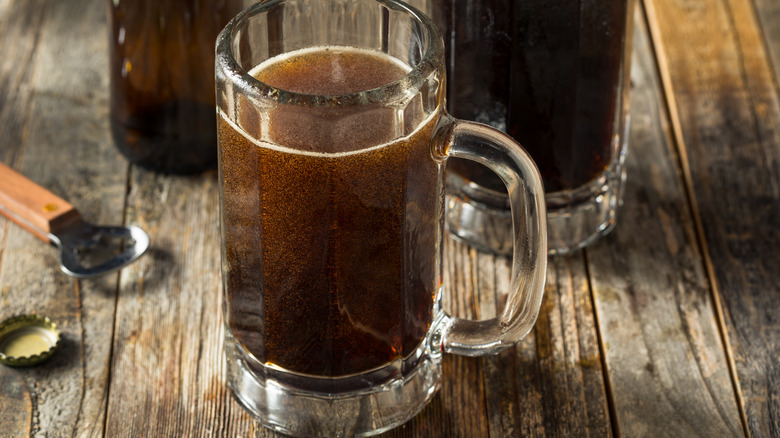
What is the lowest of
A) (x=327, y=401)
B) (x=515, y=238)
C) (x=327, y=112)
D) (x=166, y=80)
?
(x=327, y=401)

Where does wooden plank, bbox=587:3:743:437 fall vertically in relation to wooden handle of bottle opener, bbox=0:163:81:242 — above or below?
below

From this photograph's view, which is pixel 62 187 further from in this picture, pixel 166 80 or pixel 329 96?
pixel 329 96

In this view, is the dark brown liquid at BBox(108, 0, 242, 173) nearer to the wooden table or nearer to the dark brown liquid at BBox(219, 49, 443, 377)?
the wooden table

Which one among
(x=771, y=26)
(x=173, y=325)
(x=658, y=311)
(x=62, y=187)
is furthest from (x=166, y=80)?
(x=771, y=26)

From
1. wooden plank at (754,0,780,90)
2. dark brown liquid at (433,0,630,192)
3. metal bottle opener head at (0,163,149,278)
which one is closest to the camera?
dark brown liquid at (433,0,630,192)

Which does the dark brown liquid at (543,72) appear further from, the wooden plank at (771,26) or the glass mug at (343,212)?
Result: the wooden plank at (771,26)

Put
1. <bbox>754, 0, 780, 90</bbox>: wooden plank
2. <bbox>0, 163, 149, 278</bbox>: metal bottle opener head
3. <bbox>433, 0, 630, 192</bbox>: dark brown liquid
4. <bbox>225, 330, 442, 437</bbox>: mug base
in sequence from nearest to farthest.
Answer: <bbox>225, 330, 442, 437</bbox>: mug base
<bbox>433, 0, 630, 192</bbox>: dark brown liquid
<bbox>0, 163, 149, 278</bbox>: metal bottle opener head
<bbox>754, 0, 780, 90</bbox>: wooden plank

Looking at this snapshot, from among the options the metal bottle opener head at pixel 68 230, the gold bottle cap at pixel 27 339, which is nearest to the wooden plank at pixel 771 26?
the metal bottle opener head at pixel 68 230

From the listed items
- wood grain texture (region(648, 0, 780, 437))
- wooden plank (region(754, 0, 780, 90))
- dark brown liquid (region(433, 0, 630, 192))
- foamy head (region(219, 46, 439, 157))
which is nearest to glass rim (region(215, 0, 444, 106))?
foamy head (region(219, 46, 439, 157))
